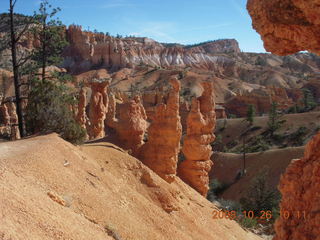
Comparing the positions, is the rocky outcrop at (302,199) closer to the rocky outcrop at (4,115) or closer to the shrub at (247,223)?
the shrub at (247,223)

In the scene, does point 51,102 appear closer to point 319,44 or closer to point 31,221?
Answer: point 31,221

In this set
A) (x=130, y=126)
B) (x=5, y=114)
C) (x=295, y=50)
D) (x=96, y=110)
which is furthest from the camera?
(x=5, y=114)

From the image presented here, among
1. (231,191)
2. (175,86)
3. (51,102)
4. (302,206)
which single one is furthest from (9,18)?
(231,191)

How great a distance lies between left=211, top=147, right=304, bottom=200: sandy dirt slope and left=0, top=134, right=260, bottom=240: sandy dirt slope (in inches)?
658

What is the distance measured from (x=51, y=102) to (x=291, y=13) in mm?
11375

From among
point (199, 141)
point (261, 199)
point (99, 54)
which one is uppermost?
point (99, 54)

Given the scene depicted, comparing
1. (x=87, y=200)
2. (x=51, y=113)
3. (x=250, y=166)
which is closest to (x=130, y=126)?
(x=51, y=113)

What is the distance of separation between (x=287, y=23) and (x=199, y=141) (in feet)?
41.7

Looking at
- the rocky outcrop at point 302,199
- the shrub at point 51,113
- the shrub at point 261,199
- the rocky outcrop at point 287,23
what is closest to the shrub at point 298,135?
the shrub at point 261,199

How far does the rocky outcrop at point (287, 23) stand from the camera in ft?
17.5

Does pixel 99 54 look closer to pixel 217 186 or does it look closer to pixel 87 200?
pixel 217 186

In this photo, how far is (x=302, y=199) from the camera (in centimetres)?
559

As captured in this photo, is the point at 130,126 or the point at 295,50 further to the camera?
the point at 130,126

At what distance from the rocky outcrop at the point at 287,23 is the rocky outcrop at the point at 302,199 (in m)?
1.74
